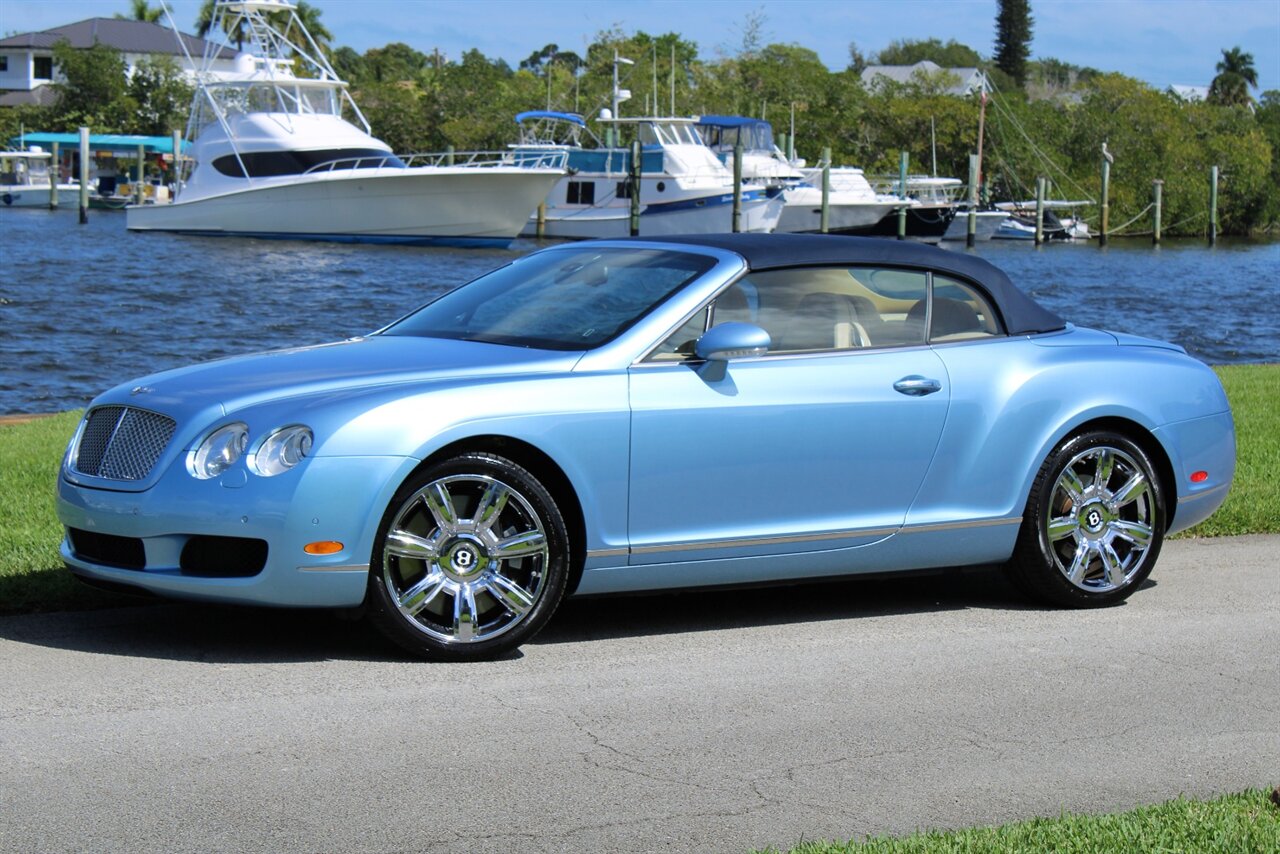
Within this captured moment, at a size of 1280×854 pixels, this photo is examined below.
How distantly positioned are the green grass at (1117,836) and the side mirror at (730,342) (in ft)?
7.67

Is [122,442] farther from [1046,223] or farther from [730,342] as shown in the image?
[1046,223]

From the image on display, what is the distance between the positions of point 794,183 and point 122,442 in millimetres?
55494

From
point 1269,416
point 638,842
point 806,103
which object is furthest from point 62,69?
point 638,842

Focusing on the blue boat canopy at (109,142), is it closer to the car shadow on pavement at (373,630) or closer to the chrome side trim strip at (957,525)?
the car shadow on pavement at (373,630)

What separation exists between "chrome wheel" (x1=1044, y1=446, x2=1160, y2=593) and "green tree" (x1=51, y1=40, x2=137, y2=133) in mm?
95148

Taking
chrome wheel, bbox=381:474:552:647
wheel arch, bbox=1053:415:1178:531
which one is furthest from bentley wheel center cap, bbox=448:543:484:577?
wheel arch, bbox=1053:415:1178:531

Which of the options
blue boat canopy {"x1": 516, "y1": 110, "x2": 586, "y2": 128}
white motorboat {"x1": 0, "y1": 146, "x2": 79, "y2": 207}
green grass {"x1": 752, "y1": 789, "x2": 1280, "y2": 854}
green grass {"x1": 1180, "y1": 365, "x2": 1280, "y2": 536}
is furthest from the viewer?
white motorboat {"x1": 0, "y1": 146, "x2": 79, "y2": 207}

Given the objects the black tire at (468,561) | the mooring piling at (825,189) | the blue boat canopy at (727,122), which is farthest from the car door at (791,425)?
the blue boat canopy at (727,122)

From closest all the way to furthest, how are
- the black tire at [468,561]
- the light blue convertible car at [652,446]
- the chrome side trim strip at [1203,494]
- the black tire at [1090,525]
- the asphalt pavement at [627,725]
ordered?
the asphalt pavement at [627,725], the light blue convertible car at [652,446], the black tire at [468,561], the black tire at [1090,525], the chrome side trim strip at [1203,494]

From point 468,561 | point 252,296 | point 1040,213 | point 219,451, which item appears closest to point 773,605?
point 468,561

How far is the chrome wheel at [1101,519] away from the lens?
7.11 meters

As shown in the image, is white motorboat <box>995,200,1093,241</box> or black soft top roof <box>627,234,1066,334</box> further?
white motorboat <box>995,200,1093,241</box>

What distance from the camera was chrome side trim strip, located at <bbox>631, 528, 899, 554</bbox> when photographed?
20.5 ft

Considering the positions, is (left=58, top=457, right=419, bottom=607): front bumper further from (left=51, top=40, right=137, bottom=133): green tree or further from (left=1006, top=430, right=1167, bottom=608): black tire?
(left=51, top=40, right=137, bottom=133): green tree
